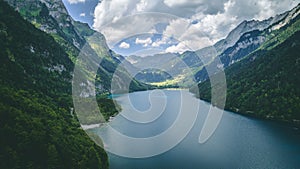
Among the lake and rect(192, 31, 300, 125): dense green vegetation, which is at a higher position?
rect(192, 31, 300, 125): dense green vegetation

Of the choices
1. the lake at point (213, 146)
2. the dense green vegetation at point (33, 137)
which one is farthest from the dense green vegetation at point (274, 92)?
the dense green vegetation at point (33, 137)

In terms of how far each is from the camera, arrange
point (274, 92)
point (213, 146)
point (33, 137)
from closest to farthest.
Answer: point (33, 137) < point (213, 146) < point (274, 92)

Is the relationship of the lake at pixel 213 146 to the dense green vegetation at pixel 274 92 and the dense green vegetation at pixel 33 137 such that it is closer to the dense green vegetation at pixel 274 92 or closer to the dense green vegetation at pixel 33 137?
the dense green vegetation at pixel 33 137

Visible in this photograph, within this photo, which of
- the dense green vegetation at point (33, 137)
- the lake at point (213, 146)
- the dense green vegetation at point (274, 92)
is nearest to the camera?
the dense green vegetation at point (33, 137)

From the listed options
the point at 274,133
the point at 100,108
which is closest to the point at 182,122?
the point at 274,133

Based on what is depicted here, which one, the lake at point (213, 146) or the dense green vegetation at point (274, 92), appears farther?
the dense green vegetation at point (274, 92)

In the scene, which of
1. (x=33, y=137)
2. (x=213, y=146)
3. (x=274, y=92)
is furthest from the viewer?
(x=274, y=92)


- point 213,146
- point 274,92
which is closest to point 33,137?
point 213,146

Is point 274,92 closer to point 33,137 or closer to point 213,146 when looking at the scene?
point 213,146

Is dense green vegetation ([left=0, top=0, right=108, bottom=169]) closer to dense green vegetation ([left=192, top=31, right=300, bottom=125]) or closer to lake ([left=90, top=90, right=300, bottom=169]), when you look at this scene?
lake ([left=90, top=90, right=300, bottom=169])

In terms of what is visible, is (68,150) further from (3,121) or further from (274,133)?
(274,133)

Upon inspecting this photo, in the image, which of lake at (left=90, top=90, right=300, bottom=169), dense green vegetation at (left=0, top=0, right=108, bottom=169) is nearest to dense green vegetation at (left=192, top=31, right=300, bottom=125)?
lake at (left=90, top=90, right=300, bottom=169)
